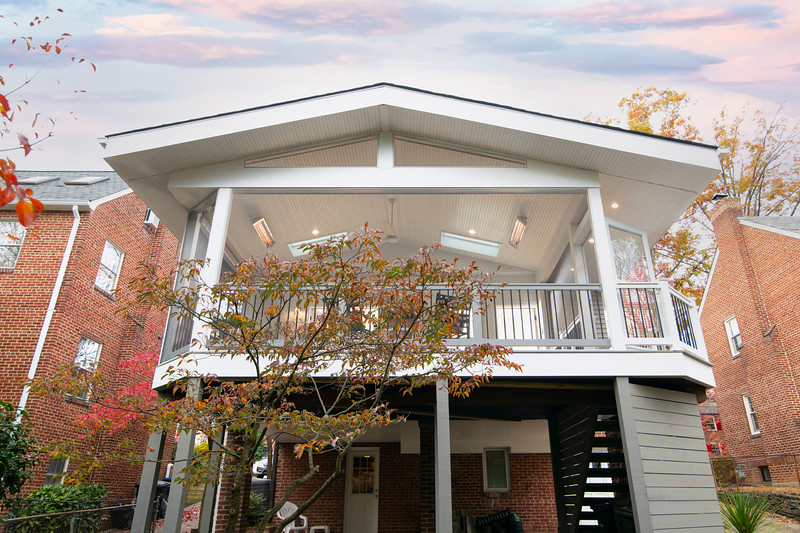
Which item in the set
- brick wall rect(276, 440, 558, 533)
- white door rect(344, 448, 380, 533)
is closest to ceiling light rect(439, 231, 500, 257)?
brick wall rect(276, 440, 558, 533)

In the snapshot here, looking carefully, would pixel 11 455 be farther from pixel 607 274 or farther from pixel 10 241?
pixel 607 274

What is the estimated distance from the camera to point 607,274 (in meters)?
6.71

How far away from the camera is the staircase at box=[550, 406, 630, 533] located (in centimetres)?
720

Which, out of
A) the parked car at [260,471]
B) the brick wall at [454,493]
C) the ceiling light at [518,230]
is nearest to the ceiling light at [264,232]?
the ceiling light at [518,230]

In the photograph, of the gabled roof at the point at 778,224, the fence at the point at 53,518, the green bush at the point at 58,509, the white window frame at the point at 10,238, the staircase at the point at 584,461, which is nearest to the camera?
the staircase at the point at 584,461

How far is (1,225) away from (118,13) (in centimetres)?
1655

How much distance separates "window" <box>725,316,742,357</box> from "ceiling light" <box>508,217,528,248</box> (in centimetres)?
1059

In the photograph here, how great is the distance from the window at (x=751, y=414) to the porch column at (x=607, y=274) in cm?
1223

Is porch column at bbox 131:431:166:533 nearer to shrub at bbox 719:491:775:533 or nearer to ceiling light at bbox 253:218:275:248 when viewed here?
ceiling light at bbox 253:218:275:248

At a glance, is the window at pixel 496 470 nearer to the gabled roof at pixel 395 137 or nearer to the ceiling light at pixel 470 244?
the ceiling light at pixel 470 244

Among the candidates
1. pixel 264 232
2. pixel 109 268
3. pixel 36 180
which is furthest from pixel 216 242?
pixel 36 180

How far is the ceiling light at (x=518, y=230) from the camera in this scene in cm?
953

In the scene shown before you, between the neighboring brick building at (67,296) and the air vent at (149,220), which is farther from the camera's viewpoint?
the air vent at (149,220)

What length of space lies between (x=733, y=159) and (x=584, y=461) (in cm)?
1543
